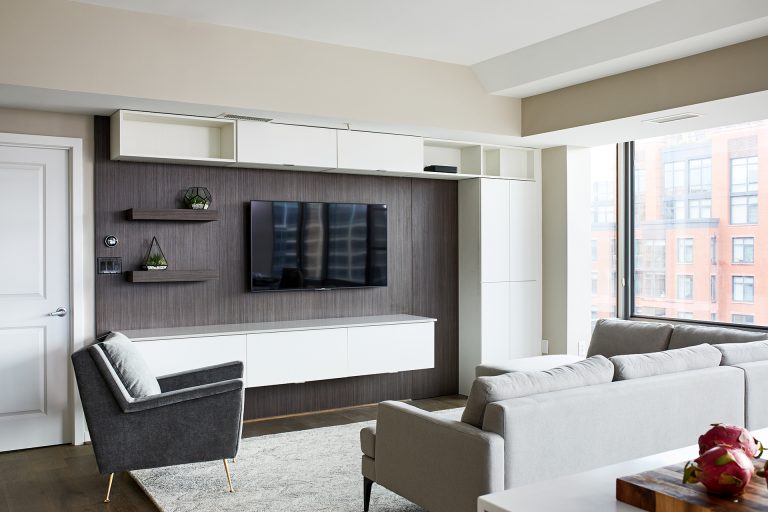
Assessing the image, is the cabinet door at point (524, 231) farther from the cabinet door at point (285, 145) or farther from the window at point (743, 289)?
the cabinet door at point (285, 145)

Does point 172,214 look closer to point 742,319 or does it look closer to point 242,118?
point 242,118

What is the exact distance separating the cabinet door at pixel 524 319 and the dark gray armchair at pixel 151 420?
3.26 meters

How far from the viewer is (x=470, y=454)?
2.82 meters

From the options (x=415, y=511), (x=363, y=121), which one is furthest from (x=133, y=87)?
(x=415, y=511)

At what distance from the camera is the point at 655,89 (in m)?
5.00

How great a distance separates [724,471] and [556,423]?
1.45m

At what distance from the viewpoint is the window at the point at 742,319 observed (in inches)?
239

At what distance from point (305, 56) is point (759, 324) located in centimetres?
425

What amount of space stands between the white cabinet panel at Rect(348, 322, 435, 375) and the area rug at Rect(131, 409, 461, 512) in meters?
0.83

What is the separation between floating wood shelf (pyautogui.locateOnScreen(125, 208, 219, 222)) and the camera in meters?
4.92

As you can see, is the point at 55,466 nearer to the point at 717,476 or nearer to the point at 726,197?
the point at 717,476

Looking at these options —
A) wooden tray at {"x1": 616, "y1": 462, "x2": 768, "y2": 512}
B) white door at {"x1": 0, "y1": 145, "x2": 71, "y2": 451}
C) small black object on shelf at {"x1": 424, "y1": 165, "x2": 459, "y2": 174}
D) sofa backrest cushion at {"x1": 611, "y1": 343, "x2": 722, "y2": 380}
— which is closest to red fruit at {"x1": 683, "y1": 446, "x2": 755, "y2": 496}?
wooden tray at {"x1": 616, "y1": 462, "x2": 768, "y2": 512}

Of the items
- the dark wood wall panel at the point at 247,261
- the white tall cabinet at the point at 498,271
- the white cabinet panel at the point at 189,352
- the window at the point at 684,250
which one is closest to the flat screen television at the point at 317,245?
the dark wood wall panel at the point at 247,261

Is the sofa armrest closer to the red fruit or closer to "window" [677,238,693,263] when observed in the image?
the red fruit
